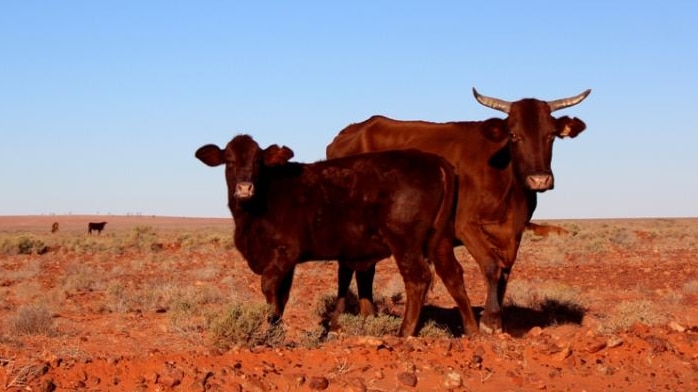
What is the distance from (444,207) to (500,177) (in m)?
1.29

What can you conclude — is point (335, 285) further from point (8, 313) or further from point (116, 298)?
point (8, 313)

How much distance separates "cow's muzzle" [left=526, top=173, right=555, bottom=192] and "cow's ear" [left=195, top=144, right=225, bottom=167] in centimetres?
340

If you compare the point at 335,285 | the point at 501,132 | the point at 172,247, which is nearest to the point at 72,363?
the point at 501,132

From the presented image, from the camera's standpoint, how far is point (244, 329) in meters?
8.79

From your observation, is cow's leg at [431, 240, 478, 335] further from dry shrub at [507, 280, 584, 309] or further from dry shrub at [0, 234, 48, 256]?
dry shrub at [0, 234, 48, 256]

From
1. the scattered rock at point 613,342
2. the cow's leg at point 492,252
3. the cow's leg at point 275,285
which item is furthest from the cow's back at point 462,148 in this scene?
the scattered rock at point 613,342

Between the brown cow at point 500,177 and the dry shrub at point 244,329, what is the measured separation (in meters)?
2.92

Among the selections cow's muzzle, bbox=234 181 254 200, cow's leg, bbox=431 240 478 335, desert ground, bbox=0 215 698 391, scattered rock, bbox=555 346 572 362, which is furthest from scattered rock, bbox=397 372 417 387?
cow's muzzle, bbox=234 181 254 200

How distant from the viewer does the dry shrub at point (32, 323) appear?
1176cm

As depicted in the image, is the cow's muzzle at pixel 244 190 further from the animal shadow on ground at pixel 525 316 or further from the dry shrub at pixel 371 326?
the animal shadow on ground at pixel 525 316

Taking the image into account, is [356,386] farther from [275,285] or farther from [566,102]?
[566,102]

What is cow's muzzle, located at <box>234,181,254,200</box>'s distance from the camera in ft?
31.9

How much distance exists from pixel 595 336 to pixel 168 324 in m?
6.20


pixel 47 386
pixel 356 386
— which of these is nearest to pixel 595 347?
pixel 356 386
